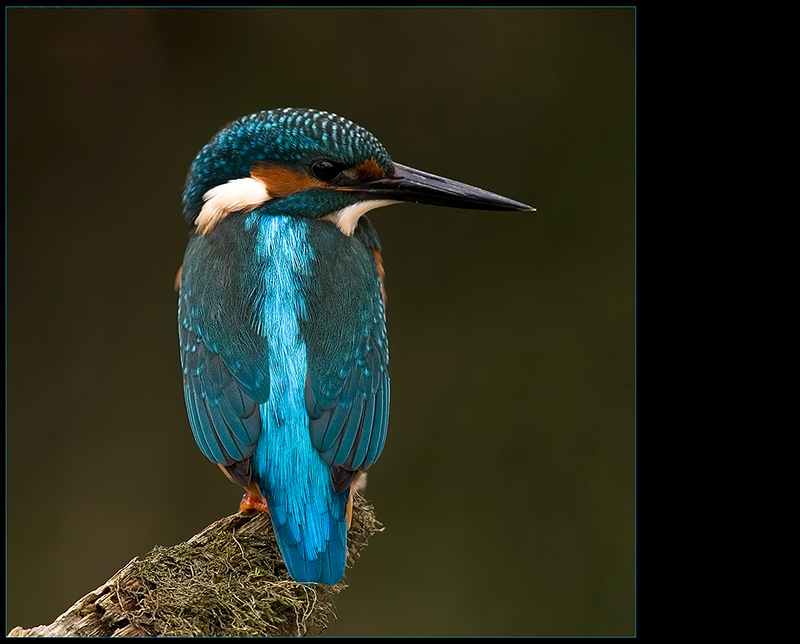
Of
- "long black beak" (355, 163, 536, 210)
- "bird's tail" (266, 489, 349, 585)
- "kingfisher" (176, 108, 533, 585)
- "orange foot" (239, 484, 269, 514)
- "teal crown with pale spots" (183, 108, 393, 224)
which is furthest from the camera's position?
"long black beak" (355, 163, 536, 210)

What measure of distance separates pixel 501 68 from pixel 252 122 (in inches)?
76.1

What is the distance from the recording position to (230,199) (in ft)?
7.89

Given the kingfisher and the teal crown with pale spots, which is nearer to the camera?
the kingfisher

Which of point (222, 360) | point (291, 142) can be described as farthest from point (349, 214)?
point (222, 360)

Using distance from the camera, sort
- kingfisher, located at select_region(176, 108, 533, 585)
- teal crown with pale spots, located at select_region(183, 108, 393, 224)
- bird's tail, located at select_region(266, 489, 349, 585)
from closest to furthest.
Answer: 1. bird's tail, located at select_region(266, 489, 349, 585)
2. kingfisher, located at select_region(176, 108, 533, 585)
3. teal crown with pale spots, located at select_region(183, 108, 393, 224)

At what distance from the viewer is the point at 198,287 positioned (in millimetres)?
2285

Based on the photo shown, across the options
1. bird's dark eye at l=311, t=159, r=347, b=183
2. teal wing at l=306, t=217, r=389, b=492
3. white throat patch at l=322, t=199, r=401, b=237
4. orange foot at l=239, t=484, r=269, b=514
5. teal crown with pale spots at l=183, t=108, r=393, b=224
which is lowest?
orange foot at l=239, t=484, r=269, b=514

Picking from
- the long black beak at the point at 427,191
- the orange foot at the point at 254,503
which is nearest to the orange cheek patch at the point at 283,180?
the long black beak at the point at 427,191

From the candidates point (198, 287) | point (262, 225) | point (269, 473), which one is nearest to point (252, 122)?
point (262, 225)

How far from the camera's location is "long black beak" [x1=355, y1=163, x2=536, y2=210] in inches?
95.0

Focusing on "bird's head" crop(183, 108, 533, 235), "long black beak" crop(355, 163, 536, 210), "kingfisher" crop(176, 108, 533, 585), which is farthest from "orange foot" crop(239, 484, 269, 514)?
"long black beak" crop(355, 163, 536, 210)

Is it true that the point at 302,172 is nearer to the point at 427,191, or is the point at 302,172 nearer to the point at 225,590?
the point at 427,191

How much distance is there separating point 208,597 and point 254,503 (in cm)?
41

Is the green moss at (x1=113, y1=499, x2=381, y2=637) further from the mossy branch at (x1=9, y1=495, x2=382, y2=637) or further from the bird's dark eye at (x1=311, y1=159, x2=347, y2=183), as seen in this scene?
the bird's dark eye at (x1=311, y1=159, x2=347, y2=183)
